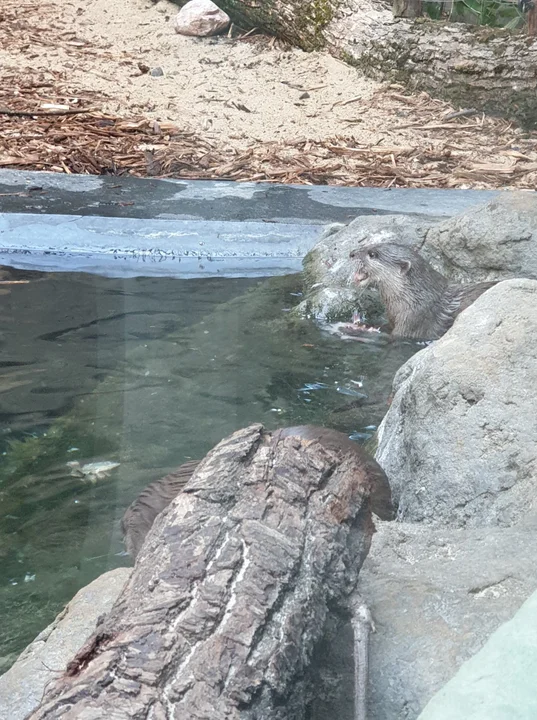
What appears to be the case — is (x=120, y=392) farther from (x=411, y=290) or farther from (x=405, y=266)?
(x=405, y=266)

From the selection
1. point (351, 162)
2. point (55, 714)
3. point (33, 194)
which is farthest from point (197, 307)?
point (55, 714)

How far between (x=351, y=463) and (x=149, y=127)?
248 inches

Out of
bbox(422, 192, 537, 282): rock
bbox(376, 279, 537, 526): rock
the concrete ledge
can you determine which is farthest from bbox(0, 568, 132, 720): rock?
the concrete ledge

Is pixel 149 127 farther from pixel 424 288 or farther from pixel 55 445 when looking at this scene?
pixel 55 445

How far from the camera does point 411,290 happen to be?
→ 5.08 meters

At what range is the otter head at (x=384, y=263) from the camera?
17.2 feet

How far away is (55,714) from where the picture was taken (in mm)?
1373

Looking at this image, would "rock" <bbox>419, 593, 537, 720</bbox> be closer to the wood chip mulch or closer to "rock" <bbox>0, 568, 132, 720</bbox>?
"rock" <bbox>0, 568, 132, 720</bbox>

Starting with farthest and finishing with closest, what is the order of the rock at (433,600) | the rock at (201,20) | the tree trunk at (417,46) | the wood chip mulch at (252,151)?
the rock at (201,20) → the tree trunk at (417,46) → the wood chip mulch at (252,151) → the rock at (433,600)

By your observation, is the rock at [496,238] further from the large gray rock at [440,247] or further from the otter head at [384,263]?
the otter head at [384,263]

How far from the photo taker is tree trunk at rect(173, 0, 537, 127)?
8.33 meters

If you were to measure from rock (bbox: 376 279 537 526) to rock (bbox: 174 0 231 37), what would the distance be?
24.6 feet

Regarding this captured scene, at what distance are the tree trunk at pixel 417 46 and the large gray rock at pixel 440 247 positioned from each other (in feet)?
10.3

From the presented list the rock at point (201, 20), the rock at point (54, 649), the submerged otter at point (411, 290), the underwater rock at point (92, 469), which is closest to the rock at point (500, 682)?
the rock at point (54, 649)
